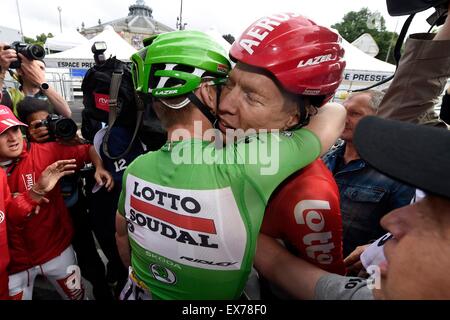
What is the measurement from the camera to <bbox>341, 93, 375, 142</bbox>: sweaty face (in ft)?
8.09

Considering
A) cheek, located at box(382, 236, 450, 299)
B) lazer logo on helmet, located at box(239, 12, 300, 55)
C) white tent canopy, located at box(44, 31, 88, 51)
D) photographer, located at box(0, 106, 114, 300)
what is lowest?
white tent canopy, located at box(44, 31, 88, 51)

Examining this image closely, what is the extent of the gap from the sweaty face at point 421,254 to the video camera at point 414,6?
3.62 feet

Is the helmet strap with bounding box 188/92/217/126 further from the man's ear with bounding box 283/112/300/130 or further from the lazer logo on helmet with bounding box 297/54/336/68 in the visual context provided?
the lazer logo on helmet with bounding box 297/54/336/68

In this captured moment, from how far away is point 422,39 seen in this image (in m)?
1.54

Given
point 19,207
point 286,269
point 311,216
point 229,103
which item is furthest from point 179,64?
point 19,207

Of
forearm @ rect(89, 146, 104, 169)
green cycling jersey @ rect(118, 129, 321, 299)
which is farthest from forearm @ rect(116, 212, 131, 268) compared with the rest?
forearm @ rect(89, 146, 104, 169)

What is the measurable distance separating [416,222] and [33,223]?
8.72ft

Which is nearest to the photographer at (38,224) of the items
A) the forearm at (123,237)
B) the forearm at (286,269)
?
the forearm at (123,237)

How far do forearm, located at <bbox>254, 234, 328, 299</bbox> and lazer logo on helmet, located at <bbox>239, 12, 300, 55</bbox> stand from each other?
3.05ft

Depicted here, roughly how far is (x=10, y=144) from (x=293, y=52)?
2.25 metres

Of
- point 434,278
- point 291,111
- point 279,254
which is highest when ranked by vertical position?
point 291,111
